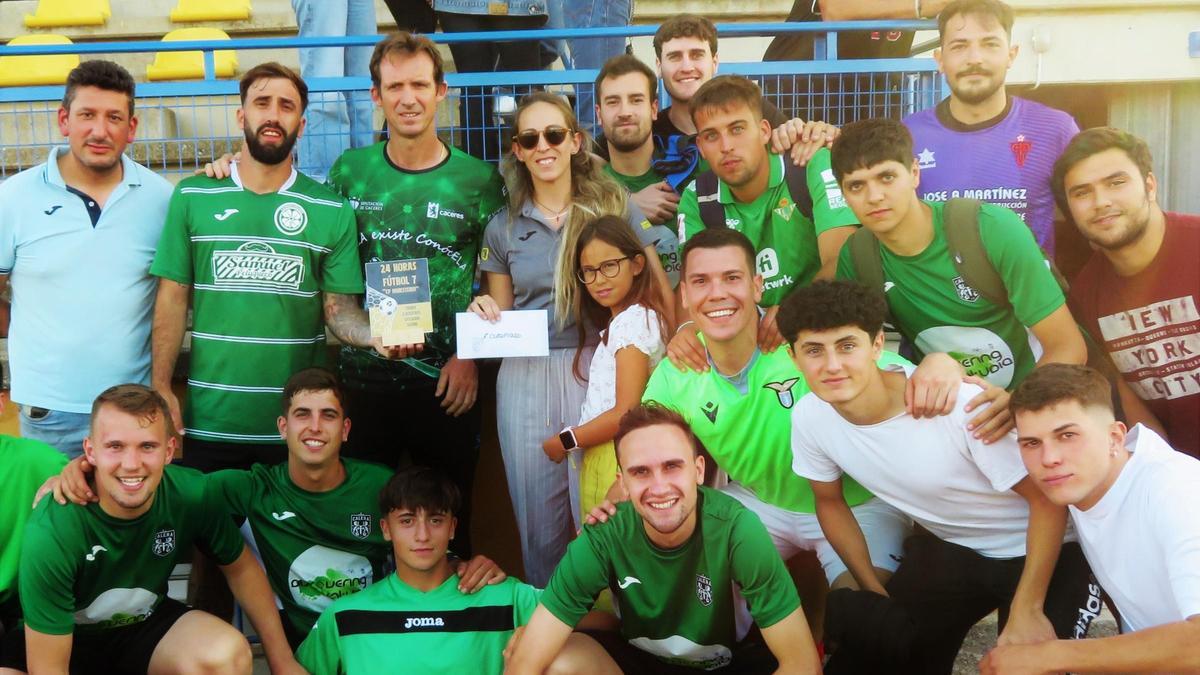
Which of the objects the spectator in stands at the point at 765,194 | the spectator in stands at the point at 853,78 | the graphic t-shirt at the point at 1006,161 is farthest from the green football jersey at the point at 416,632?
the spectator in stands at the point at 853,78

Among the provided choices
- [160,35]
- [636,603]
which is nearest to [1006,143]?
[636,603]

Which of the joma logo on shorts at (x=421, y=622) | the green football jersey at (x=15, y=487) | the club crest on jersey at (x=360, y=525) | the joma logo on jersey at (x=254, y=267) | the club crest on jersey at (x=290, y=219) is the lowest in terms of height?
the joma logo on shorts at (x=421, y=622)

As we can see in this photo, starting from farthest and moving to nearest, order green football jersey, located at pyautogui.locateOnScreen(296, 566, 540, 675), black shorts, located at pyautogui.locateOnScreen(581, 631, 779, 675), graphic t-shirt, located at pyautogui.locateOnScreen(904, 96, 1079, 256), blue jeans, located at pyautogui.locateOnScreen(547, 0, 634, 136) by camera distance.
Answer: blue jeans, located at pyautogui.locateOnScreen(547, 0, 634, 136) < graphic t-shirt, located at pyautogui.locateOnScreen(904, 96, 1079, 256) < green football jersey, located at pyautogui.locateOnScreen(296, 566, 540, 675) < black shorts, located at pyautogui.locateOnScreen(581, 631, 779, 675)

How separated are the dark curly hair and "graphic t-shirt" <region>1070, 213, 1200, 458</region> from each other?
0.90 metres

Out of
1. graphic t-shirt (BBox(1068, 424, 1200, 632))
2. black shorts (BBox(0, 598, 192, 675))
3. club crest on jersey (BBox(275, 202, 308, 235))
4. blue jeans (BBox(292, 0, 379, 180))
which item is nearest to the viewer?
graphic t-shirt (BBox(1068, 424, 1200, 632))

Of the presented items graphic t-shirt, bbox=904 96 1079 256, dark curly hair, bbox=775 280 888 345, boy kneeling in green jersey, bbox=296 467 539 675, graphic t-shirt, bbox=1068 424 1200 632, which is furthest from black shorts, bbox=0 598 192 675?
graphic t-shirt, bbox=904 96 1079 256

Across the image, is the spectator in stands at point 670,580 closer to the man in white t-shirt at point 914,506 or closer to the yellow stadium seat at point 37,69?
the man in white t-shirt at point 914,506

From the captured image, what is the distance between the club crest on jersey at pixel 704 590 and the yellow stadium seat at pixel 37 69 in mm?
6549

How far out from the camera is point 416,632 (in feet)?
12.8

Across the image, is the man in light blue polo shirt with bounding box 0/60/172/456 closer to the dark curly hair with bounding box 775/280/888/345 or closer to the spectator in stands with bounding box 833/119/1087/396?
the dark curly hair with bounding box 775/280/888/345

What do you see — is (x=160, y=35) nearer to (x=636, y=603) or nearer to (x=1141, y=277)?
(x=636, y=603)

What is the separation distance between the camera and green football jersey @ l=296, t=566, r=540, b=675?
12.7ft

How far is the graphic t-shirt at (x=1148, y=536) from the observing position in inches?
112

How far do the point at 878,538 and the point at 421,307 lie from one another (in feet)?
6.43
